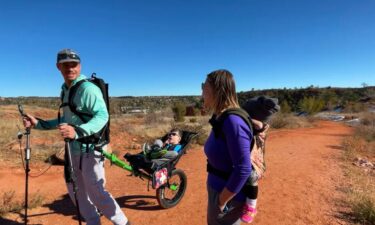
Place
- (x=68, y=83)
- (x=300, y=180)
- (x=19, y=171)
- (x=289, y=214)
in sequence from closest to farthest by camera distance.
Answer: (x=68, y=83) < (x=289, y=214) < (x=300, y=180) < (x=19, y=171)

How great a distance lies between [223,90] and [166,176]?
282 centimetres

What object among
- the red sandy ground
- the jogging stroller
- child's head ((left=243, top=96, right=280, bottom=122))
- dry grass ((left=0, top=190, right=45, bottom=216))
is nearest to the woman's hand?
child's head ((left=243, top=96, right=280, bottom=122))

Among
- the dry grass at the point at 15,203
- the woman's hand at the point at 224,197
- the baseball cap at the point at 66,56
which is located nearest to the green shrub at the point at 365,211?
the woman's hand at the point at 224,197

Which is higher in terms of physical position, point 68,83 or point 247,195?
point 68,83

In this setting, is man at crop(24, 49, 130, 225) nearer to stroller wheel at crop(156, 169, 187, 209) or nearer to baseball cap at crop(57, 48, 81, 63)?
baseball cap at crop(57, 48, 81, 63)

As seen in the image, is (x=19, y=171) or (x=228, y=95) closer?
(x=228, y=95)

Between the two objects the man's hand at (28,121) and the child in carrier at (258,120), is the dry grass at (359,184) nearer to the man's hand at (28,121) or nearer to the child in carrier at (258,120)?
the child in carrier at (258,120)

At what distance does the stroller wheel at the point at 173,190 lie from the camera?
4.91 meters

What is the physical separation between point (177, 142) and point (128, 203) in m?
1.39

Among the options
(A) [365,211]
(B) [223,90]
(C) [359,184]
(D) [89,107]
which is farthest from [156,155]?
(C) [359,184]

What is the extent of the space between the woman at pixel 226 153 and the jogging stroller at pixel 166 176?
74.6 inches

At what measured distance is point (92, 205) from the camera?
3533 mm

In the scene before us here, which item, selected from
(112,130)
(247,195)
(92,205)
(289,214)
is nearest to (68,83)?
(92,205)

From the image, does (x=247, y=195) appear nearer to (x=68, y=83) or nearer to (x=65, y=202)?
(x=68, y=83)
